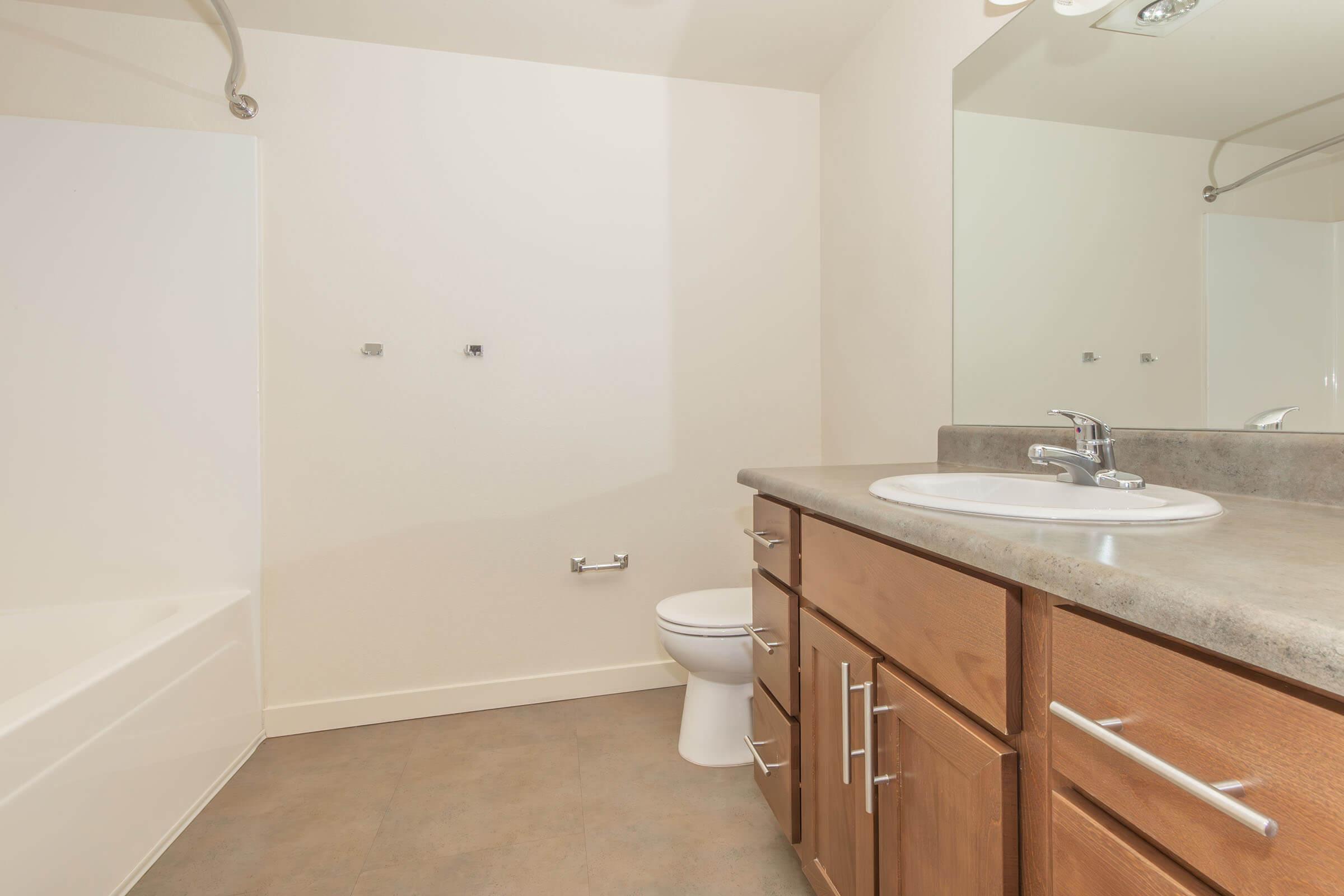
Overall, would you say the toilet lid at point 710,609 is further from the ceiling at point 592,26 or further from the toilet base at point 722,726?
the ceiling at point 592,26

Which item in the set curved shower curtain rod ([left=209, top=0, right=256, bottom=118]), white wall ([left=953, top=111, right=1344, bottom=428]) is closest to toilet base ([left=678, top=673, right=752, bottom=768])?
white wall ([left=953, top=111, right=1344, bottom=428])

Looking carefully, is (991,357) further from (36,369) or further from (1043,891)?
(36,369)

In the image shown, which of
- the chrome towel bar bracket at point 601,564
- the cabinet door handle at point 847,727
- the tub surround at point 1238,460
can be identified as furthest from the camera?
the chrome towel bar bracket at point 601,564

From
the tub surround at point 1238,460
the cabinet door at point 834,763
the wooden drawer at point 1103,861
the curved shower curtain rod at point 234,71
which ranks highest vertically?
the curved shower curtain rod at point 234,71

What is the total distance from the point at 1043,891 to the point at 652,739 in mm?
1463

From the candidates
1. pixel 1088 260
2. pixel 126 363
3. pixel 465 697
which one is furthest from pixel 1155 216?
pixel 126 363

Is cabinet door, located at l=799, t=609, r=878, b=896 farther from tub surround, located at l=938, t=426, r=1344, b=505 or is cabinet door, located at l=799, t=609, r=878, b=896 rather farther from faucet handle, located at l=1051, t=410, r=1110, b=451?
tub surround, located at l=938, t=426, r=1344, b=505

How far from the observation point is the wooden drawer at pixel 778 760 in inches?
48.5

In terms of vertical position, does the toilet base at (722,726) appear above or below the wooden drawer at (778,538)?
below

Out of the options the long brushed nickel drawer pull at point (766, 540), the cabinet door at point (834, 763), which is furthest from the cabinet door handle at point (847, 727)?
the long brushed nickel drawer pull at point (766, 540)

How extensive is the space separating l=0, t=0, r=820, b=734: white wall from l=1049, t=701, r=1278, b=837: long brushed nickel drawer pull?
72.2 inches

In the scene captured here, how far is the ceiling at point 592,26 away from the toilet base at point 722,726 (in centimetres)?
200

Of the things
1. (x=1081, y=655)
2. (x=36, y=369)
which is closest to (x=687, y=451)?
(x=1081, y=655)

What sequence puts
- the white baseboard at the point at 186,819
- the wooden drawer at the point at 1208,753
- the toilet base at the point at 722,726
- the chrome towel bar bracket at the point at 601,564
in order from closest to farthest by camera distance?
the wooden drawer at the point at 1208,753 < the white baseboard at the point at 186,819 < the toilet base at the point at 722,726 < the chrome towel bar bracket at the point at 601,564
